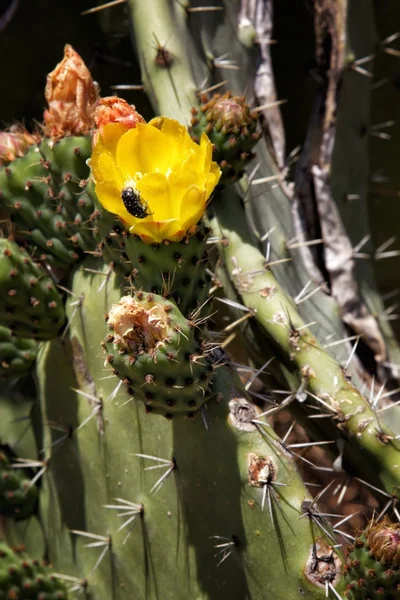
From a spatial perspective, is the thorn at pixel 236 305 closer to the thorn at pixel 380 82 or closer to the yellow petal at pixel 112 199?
the yellow petal at pixel 112 199

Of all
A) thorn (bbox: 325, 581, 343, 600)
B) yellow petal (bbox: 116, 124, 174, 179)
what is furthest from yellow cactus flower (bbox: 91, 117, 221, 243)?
thorn (bbox: 325, 581, 343, 600)

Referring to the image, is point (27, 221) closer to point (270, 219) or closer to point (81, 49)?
point (270, 219)

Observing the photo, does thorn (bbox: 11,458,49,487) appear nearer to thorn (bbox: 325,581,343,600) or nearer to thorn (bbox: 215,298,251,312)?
thorn (bbox: 215,298,251,312)

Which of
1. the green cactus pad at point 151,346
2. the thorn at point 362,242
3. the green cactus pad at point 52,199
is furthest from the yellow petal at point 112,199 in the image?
the thorn at point 362,242

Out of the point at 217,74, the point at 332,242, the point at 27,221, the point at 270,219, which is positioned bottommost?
the point at 332,242

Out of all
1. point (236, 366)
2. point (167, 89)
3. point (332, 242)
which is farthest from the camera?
point (332, 242)

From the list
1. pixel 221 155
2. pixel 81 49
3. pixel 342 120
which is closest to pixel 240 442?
pixel 221 155
